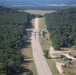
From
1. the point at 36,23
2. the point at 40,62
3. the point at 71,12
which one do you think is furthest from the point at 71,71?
the point at 71,12

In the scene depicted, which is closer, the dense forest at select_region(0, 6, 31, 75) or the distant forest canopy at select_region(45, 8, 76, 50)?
the dense forest at select_region(0, 6, 31, 75)

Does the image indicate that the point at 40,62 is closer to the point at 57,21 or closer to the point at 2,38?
the point at 2,38

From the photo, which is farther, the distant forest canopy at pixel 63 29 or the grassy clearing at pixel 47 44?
the distant forest canopy at pixel 63 29

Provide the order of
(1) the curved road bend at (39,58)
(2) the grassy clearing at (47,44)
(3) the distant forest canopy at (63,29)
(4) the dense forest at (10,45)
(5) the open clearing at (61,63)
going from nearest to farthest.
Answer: (4) the dense forest at (10,45)
(5) the open clearing at (61,63)
(1) the curved road bend at (39,58)
(2) the grassy clearing at (47,44)
(3) the distant forest canopy at (63,29)

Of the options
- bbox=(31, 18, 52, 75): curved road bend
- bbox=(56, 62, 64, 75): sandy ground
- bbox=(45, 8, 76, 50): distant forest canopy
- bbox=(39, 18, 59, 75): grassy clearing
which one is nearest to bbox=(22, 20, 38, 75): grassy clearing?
bbox=(31, 18, 52, 75): curved road bend

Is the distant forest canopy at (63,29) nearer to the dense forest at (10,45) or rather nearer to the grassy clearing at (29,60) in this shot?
the grassy clearing at (29,60)

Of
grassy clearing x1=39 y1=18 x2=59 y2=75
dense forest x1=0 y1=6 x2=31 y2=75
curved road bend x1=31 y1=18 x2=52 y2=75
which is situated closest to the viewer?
dense forest x1=0 y1=6 x2=31 y2=75

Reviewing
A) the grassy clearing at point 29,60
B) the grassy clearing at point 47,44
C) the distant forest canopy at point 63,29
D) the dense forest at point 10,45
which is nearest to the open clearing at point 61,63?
the grassy clearing at point 47,44

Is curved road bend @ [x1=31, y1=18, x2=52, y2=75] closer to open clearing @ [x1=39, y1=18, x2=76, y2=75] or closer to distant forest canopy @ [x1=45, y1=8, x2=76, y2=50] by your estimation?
open clearing @ [x1=39, y1=18, x2=76, y2=75]

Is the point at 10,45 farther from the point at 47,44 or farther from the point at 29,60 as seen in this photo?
the point at 47,44
